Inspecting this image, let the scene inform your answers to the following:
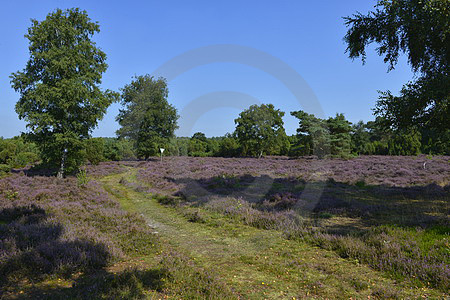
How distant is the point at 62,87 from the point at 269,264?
18.4 metres

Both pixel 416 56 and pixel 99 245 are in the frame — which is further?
pixel 416 56

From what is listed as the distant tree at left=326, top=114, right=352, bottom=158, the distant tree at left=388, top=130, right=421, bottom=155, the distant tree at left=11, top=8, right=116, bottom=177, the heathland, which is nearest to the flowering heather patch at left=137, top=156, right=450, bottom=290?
the heathland

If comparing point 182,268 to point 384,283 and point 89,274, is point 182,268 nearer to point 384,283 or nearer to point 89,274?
point 89,274

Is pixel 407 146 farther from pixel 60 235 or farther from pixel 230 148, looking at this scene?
pixel 60 235

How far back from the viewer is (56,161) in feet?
63.5

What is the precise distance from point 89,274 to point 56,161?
58.6ft

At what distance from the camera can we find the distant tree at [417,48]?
376 inches

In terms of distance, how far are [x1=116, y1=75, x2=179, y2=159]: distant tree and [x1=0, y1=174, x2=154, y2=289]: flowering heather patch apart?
2627 cm

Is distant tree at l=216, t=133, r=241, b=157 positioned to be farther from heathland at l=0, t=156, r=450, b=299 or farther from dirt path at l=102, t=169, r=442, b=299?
dirt path at l=102, t=169, r=442, b=299

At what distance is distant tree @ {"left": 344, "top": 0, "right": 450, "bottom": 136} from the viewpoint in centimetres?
955

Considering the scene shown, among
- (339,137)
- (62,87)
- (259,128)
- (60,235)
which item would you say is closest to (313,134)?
(339,137)

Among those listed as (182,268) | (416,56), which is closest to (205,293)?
(182,268)

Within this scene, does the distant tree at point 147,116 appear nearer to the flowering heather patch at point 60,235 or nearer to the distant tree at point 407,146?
the flowering heather patch at point 60,235

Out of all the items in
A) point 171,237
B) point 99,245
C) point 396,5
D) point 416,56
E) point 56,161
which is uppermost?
point 396,5
